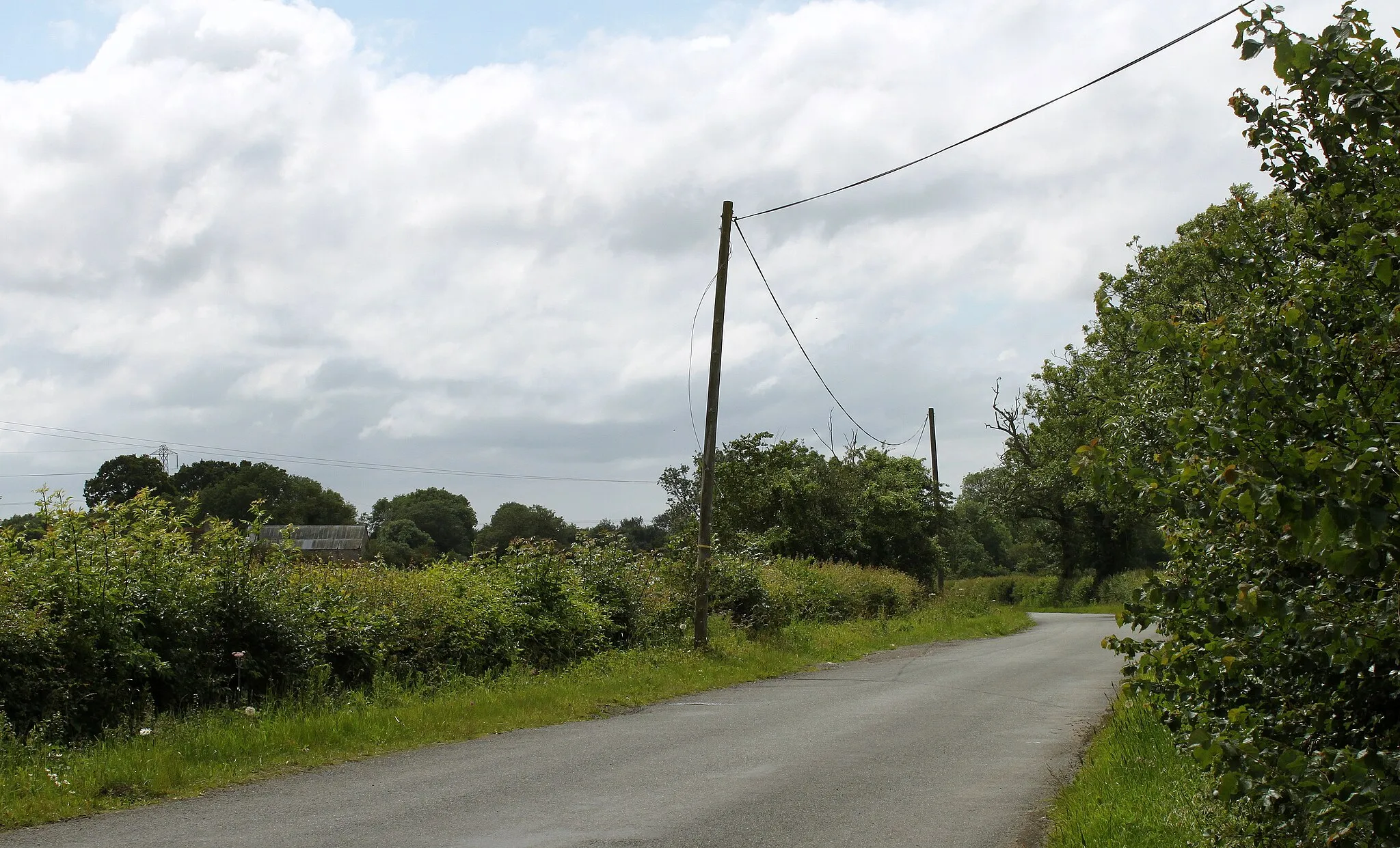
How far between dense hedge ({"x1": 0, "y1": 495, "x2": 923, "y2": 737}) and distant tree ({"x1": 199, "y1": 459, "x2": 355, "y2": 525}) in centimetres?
4707

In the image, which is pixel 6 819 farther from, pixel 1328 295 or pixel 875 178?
pixel 875 178

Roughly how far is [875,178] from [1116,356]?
26.5ft

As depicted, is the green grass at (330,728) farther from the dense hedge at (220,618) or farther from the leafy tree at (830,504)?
the leafy tree at (830,504)

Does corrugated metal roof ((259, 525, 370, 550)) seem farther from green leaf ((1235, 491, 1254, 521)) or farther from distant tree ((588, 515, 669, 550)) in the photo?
green leaf ((1235, 491, 1254, 521))

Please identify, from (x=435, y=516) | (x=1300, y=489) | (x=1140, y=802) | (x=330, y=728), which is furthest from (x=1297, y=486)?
(x=435, y=516)

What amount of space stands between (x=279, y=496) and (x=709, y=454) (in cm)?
7093

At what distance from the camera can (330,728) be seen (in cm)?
1112

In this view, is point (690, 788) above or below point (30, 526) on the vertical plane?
below

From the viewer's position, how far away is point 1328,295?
14.3ft

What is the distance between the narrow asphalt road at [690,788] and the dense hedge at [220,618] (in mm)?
2603

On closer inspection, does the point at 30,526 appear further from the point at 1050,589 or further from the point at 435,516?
the point at 435,516

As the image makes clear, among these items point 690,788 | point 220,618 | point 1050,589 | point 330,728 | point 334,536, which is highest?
point 334,536

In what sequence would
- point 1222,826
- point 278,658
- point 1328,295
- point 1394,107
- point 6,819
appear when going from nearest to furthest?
1. point 1394,107
2. point 1328,295
3. point 1222,826
4. point 6,819
5. point 278,658

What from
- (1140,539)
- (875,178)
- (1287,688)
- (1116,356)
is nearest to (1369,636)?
(1287,688)
